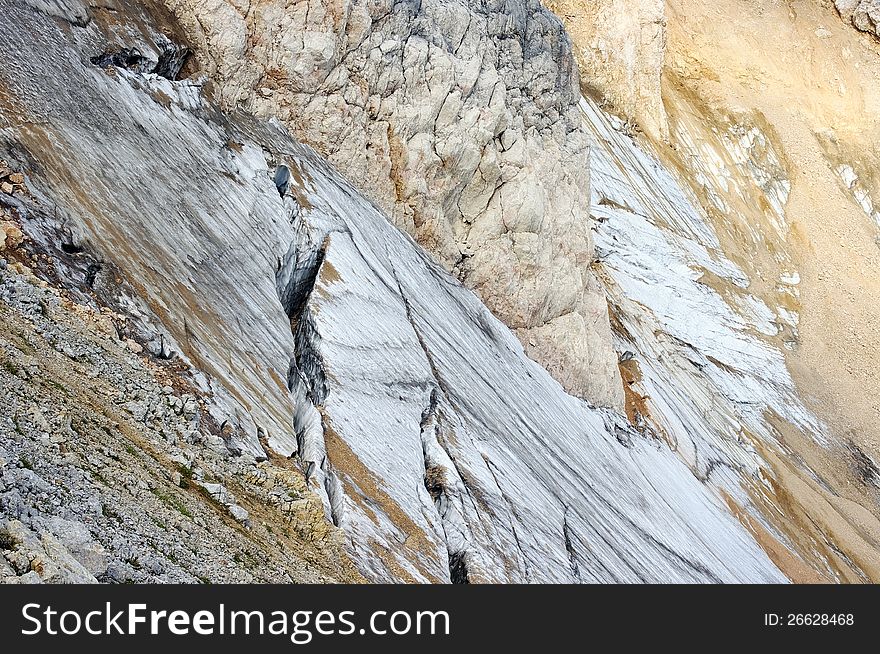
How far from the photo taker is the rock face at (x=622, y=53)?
177 ft

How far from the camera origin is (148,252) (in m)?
15.1

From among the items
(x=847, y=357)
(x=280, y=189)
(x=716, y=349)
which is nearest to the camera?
(x=280, y=189)

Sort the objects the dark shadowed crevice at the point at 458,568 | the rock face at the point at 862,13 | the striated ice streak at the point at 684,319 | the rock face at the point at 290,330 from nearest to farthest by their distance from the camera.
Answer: the rock face at the point at 290,330 < the dark shadowed crevice at the point at 458,568 < the striated ice streak at the point at 684,319 < the rock face at the point at 862,13

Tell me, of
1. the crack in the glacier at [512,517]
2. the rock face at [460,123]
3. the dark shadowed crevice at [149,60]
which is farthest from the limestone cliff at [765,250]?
the dark shadowed crevice at [149,60]

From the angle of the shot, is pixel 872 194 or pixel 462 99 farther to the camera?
pixel 872 194

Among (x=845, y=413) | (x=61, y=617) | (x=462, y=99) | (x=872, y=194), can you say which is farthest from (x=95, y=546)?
(x=872, y=194)

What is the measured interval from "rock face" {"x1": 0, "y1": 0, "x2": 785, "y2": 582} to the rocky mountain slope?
72 mm

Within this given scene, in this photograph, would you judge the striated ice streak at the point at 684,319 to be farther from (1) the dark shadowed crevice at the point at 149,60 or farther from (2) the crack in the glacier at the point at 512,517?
(1) the dark shadowed crevice at the point at 149,60

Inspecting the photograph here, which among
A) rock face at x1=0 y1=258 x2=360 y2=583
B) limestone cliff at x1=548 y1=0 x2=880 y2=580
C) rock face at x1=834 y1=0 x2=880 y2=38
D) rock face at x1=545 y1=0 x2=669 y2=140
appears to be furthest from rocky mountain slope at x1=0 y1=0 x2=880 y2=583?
rock face at x1=834 y1=0 x2=880 y2=38

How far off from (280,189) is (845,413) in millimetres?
39199

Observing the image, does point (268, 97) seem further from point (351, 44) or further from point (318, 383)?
point (318, 383)

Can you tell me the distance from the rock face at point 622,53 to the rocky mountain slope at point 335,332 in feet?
66.7

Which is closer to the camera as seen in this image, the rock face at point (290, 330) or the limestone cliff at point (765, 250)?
the rock face at point (290, 330)

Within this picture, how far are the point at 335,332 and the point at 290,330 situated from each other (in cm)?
96
